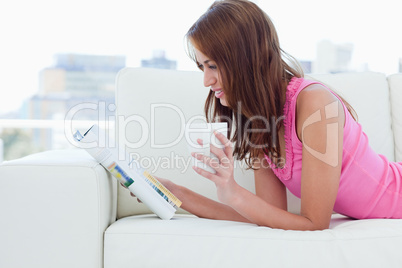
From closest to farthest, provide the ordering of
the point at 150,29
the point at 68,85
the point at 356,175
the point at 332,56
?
the point at 356,175 → the point at 150,29 → the point at 332,56 → the point at 68,85

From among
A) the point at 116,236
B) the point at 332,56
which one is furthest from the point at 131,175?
the point at 332,56

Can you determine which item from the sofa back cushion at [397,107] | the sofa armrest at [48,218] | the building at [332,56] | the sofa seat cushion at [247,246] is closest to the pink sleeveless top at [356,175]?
the sofa seat cushion at [247,246]

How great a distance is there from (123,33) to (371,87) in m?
2.72

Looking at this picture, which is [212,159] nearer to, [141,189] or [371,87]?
[141,189]

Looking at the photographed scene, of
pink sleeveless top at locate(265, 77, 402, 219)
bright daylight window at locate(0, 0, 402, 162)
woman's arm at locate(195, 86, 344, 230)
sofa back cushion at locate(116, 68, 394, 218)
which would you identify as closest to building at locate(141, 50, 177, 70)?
bright daylight window at locate(0, 0, 402, 162)

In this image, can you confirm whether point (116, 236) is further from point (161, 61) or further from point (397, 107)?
point (161, 61)

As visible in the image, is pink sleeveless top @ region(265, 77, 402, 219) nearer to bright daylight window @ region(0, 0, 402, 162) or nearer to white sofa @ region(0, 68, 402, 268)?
white sofa @ region(0, 68, 402, 268)

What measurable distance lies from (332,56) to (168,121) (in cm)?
305

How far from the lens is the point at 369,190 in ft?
4.24

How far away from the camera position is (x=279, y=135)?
52.0 inches

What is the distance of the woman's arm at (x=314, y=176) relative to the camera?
1.11 metres

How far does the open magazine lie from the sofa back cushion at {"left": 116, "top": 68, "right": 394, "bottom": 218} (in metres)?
0.30

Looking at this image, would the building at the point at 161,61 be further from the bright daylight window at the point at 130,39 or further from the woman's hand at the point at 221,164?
the woman's hand at the point at 221,164

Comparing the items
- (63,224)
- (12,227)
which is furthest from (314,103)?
(12,227)
